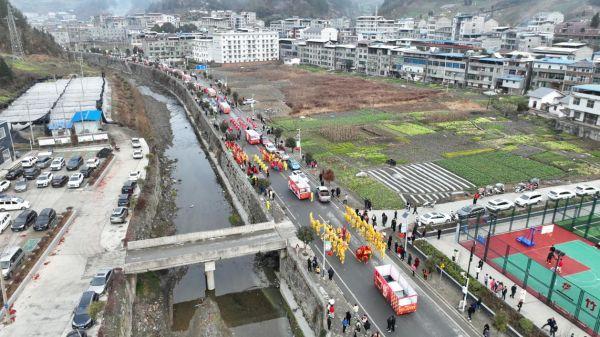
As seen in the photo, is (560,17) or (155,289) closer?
(155,289)

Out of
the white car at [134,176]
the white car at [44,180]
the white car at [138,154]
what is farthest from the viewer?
the white car at [138,154]

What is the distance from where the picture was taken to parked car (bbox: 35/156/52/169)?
42112mm

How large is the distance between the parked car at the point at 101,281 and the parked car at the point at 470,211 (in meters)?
24.2

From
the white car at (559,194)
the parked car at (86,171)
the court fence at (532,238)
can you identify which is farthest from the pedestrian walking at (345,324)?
the parked car at (86,171)

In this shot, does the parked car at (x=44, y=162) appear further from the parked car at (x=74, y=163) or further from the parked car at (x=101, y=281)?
the parked car at (x=101, y=281)

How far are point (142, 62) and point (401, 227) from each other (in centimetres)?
12709

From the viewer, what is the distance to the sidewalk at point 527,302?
70.3 feet

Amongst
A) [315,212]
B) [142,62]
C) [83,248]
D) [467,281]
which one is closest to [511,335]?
[467,281]

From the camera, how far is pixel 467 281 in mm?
22781

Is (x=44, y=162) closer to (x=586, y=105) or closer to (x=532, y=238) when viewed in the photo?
(x=532, y=238)

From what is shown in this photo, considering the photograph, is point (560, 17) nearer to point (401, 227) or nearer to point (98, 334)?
point (401, 227)

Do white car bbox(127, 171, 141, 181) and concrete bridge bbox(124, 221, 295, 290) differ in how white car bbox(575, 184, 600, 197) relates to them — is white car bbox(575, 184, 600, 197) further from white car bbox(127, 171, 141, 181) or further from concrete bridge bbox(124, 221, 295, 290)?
white car bbox(127, 171, 141, 181)

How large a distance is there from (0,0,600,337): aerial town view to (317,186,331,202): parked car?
118 millimetres

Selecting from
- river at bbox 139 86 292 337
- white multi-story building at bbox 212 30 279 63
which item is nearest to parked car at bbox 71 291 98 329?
river at bbox 139 86 292 337
